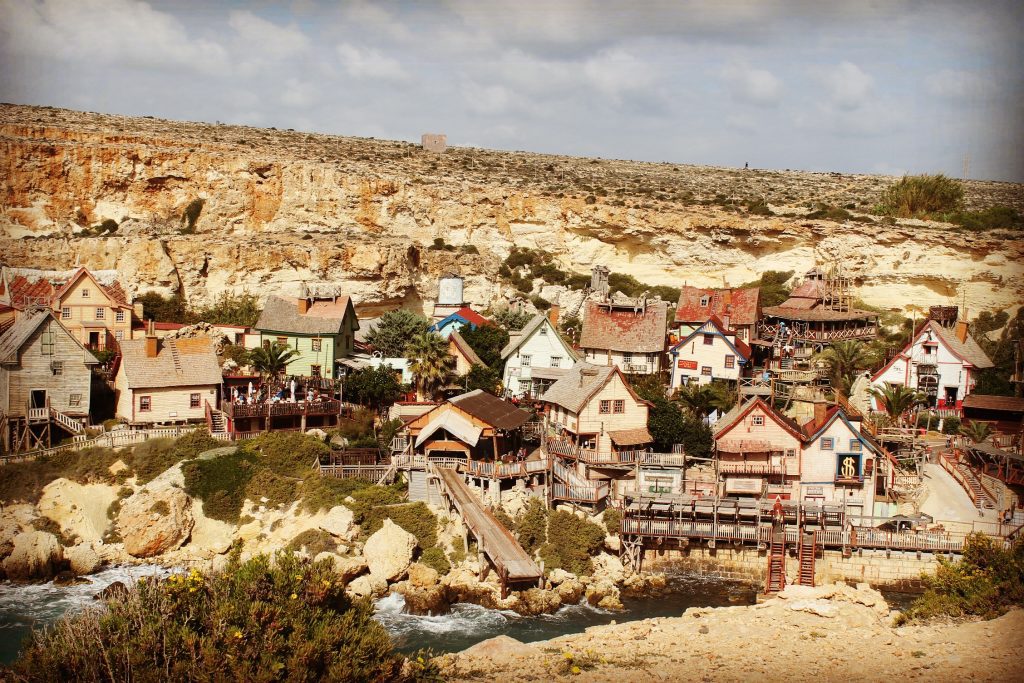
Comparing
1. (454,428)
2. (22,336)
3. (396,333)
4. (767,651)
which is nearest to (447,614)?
(454,428)

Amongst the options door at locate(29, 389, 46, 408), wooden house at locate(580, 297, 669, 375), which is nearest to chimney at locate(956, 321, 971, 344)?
wooden house at locate(580, 297, 669, 375)

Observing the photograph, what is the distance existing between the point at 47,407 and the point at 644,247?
32722mm

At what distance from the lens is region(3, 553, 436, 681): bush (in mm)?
18281

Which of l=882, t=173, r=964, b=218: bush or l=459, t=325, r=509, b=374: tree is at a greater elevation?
l=882, t=173, r=964, b=218: bush

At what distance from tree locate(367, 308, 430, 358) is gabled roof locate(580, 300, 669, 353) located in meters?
7.57

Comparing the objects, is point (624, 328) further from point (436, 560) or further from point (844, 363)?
point (436, 560)

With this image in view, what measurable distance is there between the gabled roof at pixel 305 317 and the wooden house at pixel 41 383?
805cm

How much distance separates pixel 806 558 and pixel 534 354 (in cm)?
1494

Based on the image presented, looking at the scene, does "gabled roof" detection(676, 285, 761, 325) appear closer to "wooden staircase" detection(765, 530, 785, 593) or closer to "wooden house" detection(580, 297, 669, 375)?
"wooden house" detection(580, 297, 669, 375)

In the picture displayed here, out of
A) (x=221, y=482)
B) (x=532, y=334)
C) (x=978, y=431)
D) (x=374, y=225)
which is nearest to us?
(x=221, y=482)

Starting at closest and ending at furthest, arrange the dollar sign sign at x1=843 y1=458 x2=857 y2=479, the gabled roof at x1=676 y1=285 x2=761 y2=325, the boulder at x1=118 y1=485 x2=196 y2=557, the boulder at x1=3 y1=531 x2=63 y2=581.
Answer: the boulder at x1=3 y1=531 x2=63 y2=581 → the boulder at x1=118 y1=485 x2=196 y2=557 → the dollar sign sign at x1=843 y1=458 x2=857 y2=479 → the gabled roof at x1=676 y1=285 x2=761 y2=325

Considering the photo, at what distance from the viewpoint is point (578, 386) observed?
35.6 meters

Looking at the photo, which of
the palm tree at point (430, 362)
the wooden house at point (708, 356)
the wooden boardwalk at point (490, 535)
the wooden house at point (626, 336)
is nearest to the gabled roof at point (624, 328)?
the wooden house at point (626, 336)

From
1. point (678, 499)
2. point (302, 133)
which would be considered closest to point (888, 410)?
point (678, 499)
